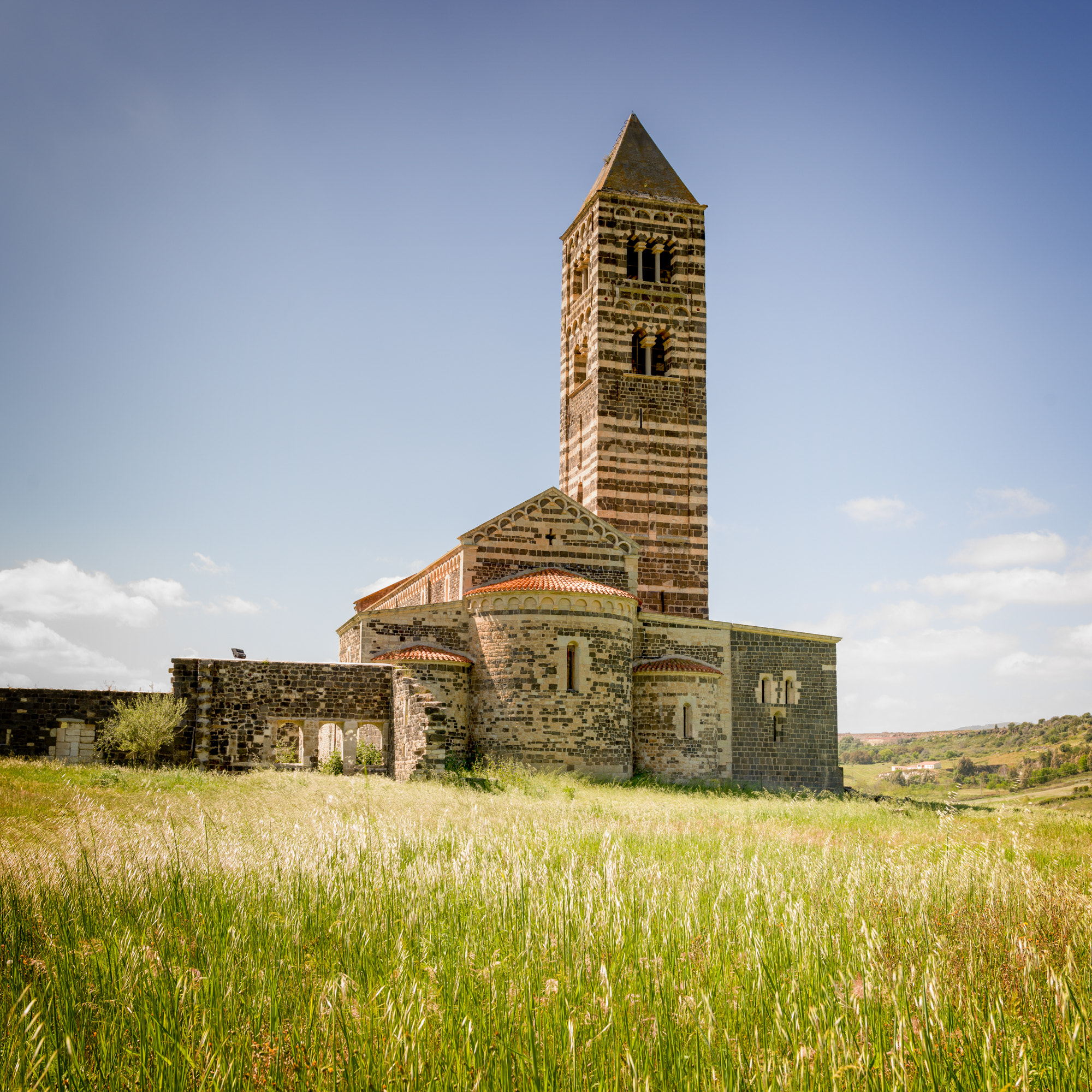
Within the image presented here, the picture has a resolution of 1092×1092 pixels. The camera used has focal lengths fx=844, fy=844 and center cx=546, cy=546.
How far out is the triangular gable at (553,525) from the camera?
24.9 meters

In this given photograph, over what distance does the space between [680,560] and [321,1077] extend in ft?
93.3

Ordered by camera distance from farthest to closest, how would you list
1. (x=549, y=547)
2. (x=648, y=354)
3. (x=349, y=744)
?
1. (x=648, y=354)
2. (x=549, y=547)
3. (x=349, y=744)

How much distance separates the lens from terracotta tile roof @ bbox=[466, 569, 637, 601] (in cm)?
2217

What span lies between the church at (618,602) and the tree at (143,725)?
519cm

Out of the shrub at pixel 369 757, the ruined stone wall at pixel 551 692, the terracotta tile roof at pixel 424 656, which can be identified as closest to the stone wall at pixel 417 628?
the terracotta tile roof at pixel 424 656

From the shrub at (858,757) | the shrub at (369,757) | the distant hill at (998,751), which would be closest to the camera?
the shrub at (369,757)

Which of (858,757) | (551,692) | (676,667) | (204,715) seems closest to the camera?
(551,692)

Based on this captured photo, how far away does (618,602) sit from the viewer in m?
22.9

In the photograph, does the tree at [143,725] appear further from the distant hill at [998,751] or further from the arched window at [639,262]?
the distant hill at [998,751]

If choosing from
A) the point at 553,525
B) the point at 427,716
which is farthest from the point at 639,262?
the point at 427,716

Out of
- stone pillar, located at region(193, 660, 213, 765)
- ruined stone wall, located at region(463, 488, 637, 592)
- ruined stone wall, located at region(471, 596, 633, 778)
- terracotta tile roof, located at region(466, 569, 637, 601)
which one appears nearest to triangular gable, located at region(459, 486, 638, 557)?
ruined stone wall, located at region(463, 488, 637, 592)

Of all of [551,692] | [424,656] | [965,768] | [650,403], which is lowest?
[965,768]

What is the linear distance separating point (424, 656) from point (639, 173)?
21.3 meters

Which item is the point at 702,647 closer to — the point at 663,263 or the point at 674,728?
the point at 674,728
